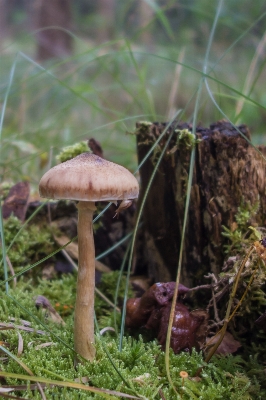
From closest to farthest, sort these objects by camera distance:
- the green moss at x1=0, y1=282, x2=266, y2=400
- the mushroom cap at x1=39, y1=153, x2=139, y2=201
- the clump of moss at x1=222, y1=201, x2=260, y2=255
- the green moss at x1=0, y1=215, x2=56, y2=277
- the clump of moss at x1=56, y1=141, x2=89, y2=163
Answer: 1. the mushroom cap at x1=39, y1=153, x2=139, y2=201
2. the green moss at x1=0, y1=282, x2=266, y2=400
3. the clump of moss at x1=222, y1=201, x2=260, y2=255
4. the green moss at x1=0, y1=215, x2=56, y2=277
5. the clump of moss at x1=56, y1=141, x2=89, y2=163

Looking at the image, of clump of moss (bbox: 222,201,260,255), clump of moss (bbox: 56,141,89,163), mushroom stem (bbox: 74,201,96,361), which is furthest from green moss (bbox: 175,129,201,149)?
mushroom stem (bbox: 74,201,96,361)

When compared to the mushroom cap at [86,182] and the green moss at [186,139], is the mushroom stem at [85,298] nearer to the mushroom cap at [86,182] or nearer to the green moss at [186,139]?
the mushroom cap at [86,182]

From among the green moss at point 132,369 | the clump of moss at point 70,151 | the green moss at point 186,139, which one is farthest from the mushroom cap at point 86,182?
the clump of moss at point 70,151

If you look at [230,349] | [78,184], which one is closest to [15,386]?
[78,184]

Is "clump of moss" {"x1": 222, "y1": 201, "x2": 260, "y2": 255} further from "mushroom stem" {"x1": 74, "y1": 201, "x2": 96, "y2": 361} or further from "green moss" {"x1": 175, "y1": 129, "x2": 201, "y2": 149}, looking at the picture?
"mushroom stem" {"x1": 74, "y1": 201, "x2": 96, "y2": 361}

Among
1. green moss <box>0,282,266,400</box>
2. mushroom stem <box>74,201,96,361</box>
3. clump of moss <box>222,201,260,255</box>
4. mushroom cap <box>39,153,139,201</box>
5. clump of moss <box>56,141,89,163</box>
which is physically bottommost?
green moss <box>0,282,266,400</box>

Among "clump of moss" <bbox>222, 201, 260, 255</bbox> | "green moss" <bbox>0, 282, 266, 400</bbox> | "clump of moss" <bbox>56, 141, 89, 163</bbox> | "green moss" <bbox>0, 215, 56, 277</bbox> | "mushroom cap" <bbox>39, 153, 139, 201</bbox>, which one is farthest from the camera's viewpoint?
"clump of moss" <bbox>56, 141, 89, 163</bbox>

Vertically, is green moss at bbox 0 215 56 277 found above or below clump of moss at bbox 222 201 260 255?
below

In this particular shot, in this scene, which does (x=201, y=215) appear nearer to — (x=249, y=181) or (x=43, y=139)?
(x=249, y=181)

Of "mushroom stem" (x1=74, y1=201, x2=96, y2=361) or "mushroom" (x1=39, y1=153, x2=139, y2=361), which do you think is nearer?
"mushroom" (x1=39, y1=153, x2=139, y2=361)
